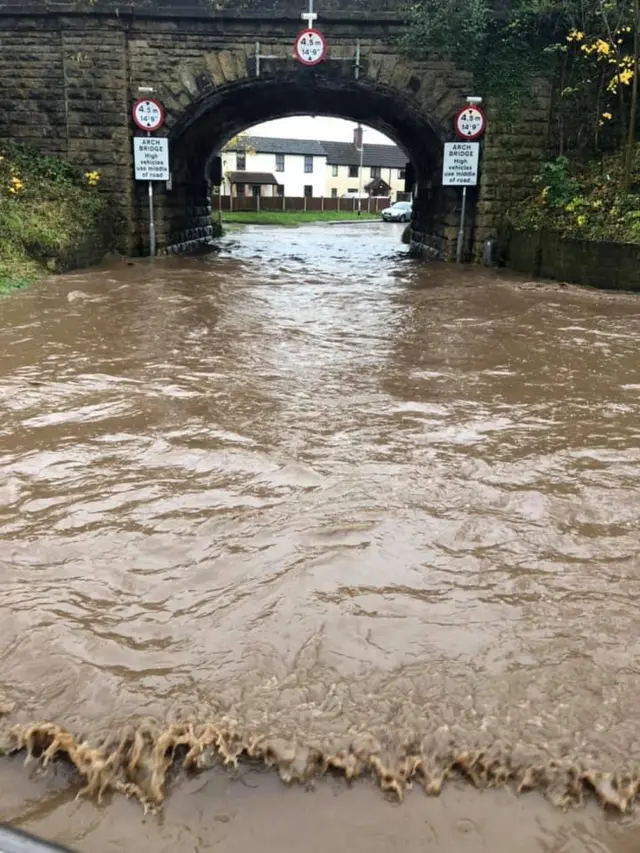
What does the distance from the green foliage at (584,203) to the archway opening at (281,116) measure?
236cm

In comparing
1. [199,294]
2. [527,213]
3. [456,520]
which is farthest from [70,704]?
[527,213]

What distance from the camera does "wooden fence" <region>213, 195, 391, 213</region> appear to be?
1886 inches

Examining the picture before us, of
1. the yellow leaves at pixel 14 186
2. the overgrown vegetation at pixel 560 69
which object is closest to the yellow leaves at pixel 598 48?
the overgrown vegetation at pixel 560 69

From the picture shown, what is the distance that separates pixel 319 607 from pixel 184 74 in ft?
45.8

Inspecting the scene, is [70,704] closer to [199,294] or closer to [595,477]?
[595,477]

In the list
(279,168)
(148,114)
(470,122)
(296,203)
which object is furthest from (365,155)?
(148,114)

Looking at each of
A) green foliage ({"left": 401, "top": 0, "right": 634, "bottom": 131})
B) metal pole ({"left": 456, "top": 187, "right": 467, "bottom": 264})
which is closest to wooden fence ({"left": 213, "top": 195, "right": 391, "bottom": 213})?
metal pole ({"left": 456, "top": 187, "right": 467, "bottom": 264})

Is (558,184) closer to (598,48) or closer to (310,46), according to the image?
(598,48)

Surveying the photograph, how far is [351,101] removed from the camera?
1769 centimetres

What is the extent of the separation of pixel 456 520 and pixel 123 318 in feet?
19.7

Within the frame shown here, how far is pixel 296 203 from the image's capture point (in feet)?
173

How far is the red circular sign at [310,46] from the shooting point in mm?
13797

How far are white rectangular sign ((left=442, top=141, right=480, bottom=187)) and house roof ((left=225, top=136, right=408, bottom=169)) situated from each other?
158 ft

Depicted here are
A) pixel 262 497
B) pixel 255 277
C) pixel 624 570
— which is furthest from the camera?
pixel 255 277
